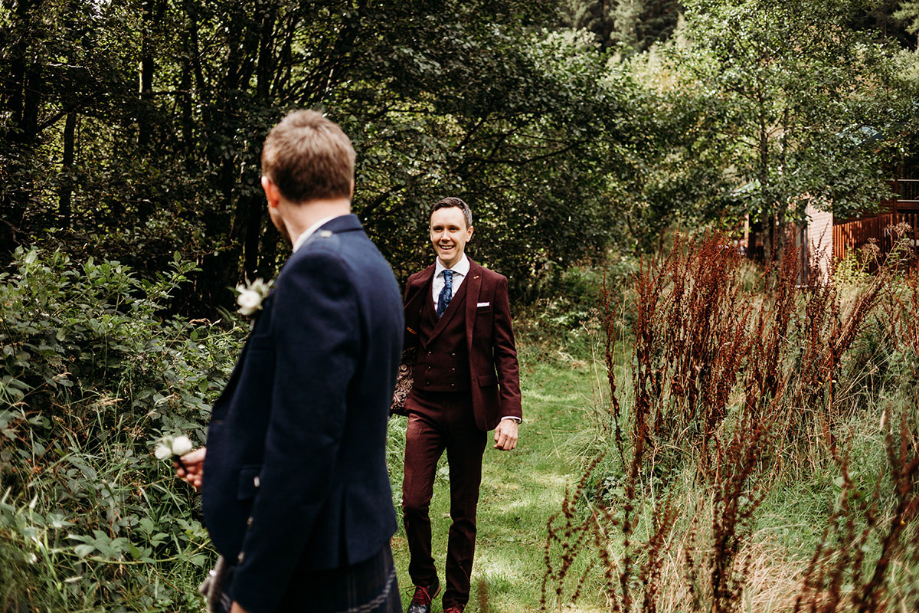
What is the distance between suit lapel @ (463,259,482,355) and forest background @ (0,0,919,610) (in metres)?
1.13

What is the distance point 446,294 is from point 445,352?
14.3 inches

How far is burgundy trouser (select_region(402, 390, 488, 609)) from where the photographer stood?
3.88m

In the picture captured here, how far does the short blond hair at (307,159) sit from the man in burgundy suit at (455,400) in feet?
7.12

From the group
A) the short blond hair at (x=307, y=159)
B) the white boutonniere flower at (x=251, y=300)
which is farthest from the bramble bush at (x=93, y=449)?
the short blond hair at (x=307, y=159)

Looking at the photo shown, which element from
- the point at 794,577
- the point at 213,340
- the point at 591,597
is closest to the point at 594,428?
the point at 591,597

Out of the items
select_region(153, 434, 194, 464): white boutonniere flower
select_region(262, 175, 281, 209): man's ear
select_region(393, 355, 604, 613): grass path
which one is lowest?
select_region(393, 355, 604, 613): grass path

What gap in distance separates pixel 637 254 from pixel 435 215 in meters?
14.6

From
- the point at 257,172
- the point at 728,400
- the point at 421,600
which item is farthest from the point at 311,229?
the point at 257,172

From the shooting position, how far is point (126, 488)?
3.27 metres

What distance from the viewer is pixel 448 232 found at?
13.1 ft

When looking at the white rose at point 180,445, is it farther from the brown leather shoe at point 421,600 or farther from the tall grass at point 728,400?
the tall grass at point 728,400

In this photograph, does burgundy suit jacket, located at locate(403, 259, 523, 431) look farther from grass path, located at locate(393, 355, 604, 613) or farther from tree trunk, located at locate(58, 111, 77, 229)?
tree trunk, located at locate(58, 111, 77, 229)

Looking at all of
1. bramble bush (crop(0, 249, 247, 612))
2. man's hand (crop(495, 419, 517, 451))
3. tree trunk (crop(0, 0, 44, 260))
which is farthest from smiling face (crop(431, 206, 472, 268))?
tree trunk (crop(0, 0, 44, 260))

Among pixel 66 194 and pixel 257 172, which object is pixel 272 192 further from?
pixel 257 172
